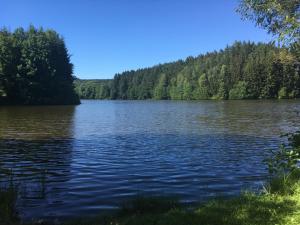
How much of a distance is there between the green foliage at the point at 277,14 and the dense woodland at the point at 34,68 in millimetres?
83386

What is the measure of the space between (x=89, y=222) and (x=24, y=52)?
9540 centimetres

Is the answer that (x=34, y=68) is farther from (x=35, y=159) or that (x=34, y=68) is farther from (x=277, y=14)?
(x=277, y=14)

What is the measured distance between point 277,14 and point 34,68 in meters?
92.2

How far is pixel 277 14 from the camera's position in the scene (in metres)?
13.8

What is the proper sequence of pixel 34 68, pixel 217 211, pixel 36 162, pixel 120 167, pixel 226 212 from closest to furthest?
pixel 226 212, pixel 217 211, pixel 120 167, pixel 36 162, pixel 34 68

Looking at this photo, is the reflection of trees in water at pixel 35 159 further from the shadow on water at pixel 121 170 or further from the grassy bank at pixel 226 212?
the grassy bank at pixel 226 212

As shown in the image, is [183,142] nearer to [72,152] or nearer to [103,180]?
[72,152]

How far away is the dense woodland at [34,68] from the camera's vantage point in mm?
94812

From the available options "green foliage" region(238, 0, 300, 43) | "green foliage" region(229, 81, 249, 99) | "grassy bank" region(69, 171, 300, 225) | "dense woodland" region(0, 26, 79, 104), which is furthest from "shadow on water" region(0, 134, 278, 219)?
"green foliage" region(229, 81, 249, 99)

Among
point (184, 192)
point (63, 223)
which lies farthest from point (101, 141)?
point (63, 223)

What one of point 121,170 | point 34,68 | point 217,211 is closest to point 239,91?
point 34,68

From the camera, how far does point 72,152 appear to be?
2514cm

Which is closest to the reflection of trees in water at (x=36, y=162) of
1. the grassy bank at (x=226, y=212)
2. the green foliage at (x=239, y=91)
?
the grassy bank at (x=226, y=212)

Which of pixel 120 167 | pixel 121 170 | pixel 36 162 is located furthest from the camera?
pixel 36 162
